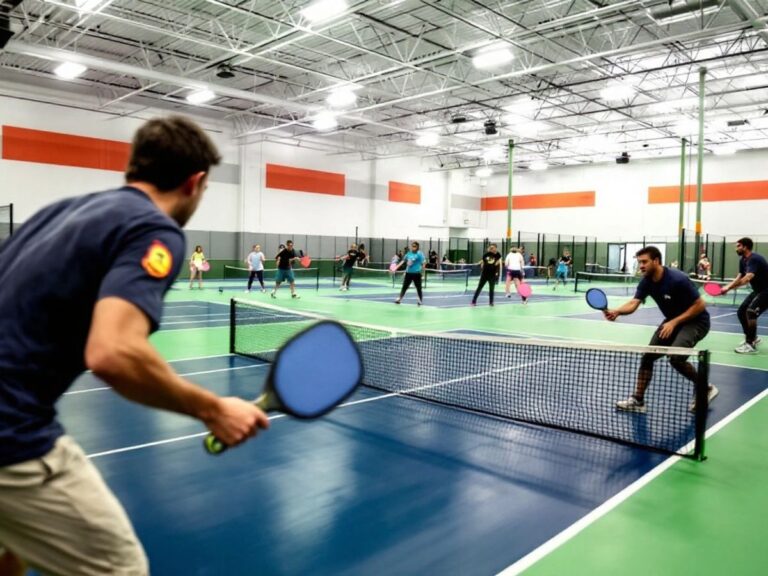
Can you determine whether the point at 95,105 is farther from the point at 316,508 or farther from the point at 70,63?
the point at 316,508

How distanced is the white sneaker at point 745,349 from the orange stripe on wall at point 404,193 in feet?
90.8

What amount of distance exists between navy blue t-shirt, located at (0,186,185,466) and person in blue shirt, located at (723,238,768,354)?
9.80 meters

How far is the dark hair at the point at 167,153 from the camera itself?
1561 millimetres

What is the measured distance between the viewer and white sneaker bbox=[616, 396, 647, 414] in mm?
5719

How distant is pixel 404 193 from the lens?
3706cm

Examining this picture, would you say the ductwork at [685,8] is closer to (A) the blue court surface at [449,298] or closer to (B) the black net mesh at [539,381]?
(A) the blue court surface at [449,298]

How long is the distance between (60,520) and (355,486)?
2664 mm

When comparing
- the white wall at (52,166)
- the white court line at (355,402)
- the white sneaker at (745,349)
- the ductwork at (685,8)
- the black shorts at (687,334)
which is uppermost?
the ductwork at (685,8)

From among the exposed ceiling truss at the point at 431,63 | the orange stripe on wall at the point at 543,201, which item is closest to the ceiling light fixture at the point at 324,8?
the exposed ceiling truss at the point at 431,63

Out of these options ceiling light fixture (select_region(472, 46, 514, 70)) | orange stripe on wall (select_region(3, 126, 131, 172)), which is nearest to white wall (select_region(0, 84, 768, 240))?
orange stripe on wall (select_region(3, 126, 131, 172))

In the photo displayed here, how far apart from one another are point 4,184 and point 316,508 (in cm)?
2317

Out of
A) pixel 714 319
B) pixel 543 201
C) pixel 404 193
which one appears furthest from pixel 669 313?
pixel 543 201

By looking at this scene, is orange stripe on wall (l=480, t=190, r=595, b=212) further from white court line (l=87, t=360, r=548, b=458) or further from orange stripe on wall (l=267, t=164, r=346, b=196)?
white court line (l=87, t=360, r=548, b=458)

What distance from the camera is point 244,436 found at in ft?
4.79
